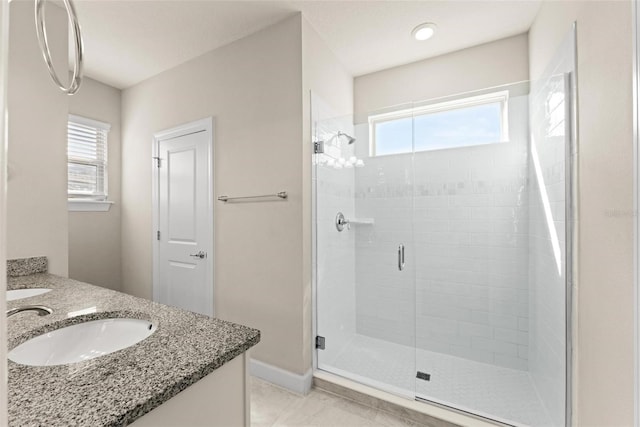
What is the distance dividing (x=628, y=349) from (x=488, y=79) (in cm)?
216

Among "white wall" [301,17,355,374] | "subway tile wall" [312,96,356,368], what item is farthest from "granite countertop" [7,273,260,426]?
"subway tile wall" [312,96,356,368]

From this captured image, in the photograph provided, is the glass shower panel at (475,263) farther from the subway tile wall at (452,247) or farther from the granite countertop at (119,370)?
the granite countertop at (119,370)

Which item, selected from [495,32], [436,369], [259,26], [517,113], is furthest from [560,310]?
[259,26]

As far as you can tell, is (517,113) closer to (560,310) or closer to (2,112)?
(560,310)

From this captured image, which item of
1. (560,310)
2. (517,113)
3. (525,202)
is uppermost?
(517,113)

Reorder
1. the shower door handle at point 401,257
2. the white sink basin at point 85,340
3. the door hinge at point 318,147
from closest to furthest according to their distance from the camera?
the white sink basin at point 85,340 < the door hinge at point 318,147 < the shower door handle at point 401,257

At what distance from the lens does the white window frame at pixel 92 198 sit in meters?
2.80

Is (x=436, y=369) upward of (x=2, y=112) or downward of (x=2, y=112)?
downward

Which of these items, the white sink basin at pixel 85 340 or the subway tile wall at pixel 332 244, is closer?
the white sink basin at pixel 85 340

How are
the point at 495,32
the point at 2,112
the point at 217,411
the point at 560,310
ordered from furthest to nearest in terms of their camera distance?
1. the point at 495,32
2. the point at 560,310
3. the point at 217,411
4. the point at 2,112

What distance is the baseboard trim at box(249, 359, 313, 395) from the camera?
6.42 ft

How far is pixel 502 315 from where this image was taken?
7.09 ft

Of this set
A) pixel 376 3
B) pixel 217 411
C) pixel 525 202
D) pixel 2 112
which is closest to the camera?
pixel 2 112

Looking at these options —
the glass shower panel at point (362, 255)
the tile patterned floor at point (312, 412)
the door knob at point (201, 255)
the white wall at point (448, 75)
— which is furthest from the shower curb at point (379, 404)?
the white wall at point (448, 75)
